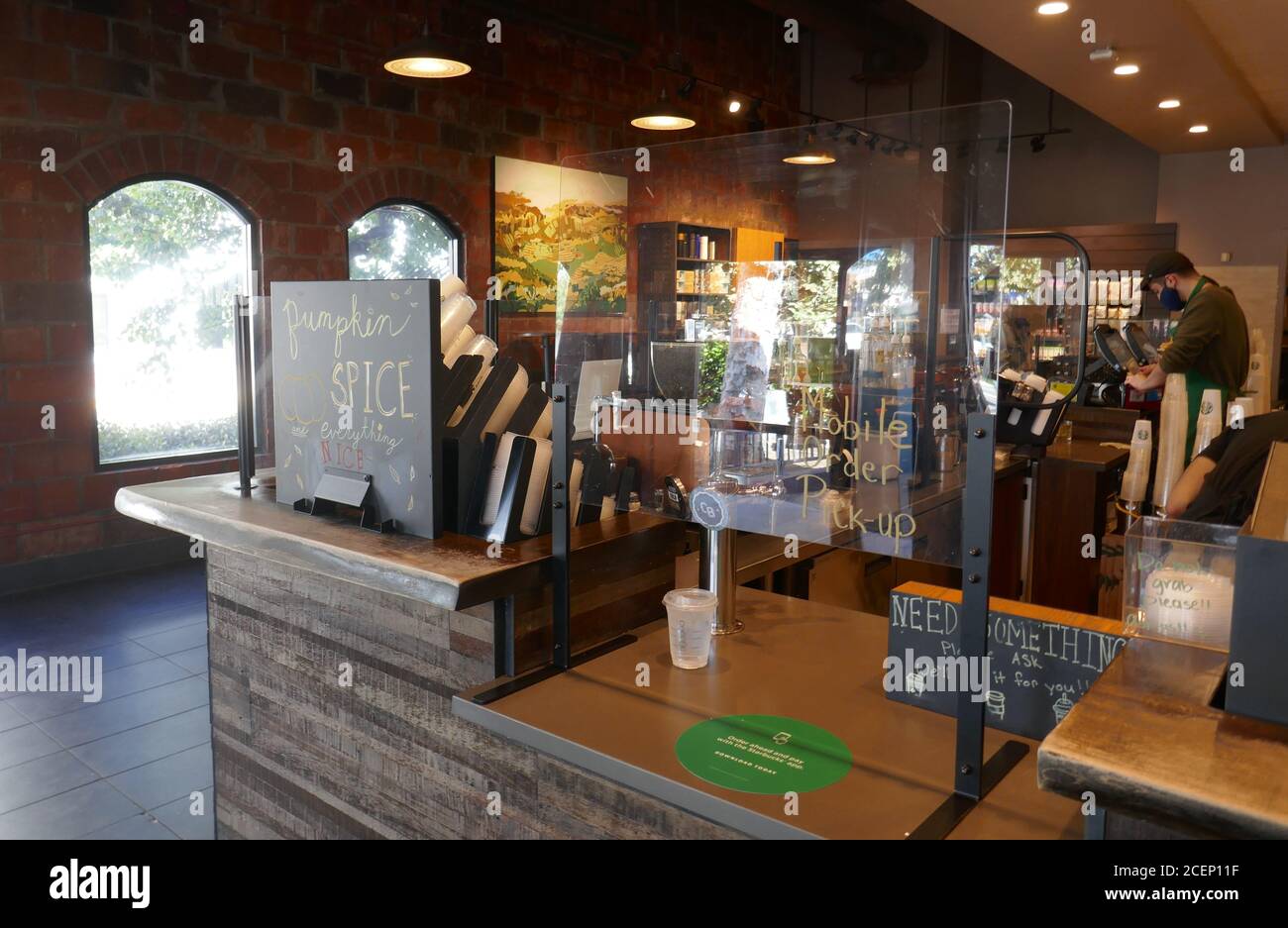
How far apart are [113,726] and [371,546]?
7.24ft

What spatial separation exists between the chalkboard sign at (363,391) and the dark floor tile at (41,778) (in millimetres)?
1551

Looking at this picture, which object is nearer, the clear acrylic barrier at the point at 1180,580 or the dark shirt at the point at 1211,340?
the clear acrylic barrier at the point at 1180,580

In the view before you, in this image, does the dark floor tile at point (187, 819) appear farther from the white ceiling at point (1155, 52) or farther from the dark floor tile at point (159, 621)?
the white ceiling at point (1155, 52)

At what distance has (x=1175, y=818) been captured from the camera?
861mm

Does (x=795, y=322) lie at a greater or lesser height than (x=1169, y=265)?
lesser

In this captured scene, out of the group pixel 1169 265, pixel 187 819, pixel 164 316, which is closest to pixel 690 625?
pixel 187 819

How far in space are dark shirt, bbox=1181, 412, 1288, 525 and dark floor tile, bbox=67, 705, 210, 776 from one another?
313cm

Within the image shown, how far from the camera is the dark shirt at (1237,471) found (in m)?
2.59

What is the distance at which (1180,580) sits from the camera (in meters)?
1.17

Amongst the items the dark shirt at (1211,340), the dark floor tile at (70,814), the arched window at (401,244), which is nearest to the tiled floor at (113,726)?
the dark floor tile at (70,814)

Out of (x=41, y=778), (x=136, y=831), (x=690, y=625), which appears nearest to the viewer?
(x=690, y=625)

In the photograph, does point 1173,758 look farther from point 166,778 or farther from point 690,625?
point 166,778

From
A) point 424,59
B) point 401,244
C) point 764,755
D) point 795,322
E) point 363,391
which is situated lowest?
point 764,755
